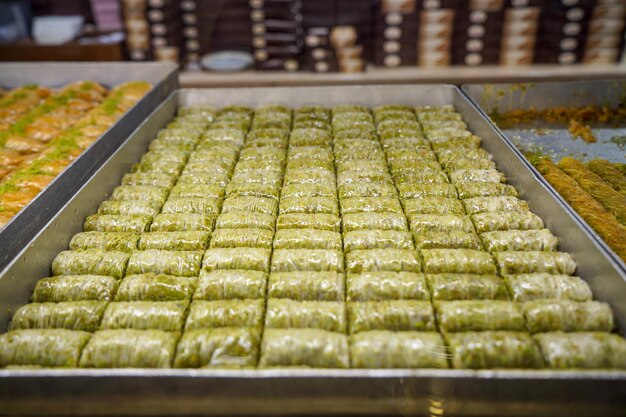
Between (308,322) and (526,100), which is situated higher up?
(526,100)

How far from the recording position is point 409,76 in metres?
7.48

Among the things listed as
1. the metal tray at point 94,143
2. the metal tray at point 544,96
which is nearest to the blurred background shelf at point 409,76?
the metal tray at point 94,143

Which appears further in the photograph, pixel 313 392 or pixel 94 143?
pixel 94 143

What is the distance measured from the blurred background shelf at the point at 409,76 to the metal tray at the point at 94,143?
84 centimetres

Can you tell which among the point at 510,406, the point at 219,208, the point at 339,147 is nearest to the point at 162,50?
the point at 339,147

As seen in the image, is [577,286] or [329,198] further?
[329,198]

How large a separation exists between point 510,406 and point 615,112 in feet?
15.3

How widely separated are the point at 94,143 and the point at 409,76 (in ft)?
15.3

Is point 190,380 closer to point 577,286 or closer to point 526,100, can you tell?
point 577,286

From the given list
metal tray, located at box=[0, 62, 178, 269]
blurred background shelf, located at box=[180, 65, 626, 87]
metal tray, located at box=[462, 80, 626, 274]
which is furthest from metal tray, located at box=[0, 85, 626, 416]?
blurred background shelf, located at box=[180, 65, 626, 87]

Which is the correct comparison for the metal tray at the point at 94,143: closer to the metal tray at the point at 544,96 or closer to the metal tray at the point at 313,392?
the metal tray at the point at 313,392

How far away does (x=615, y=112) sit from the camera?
5793 millimetres

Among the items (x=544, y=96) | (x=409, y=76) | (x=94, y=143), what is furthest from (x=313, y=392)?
(x=409, y=76)

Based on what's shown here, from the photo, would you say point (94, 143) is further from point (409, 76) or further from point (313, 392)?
point (409, 76)
